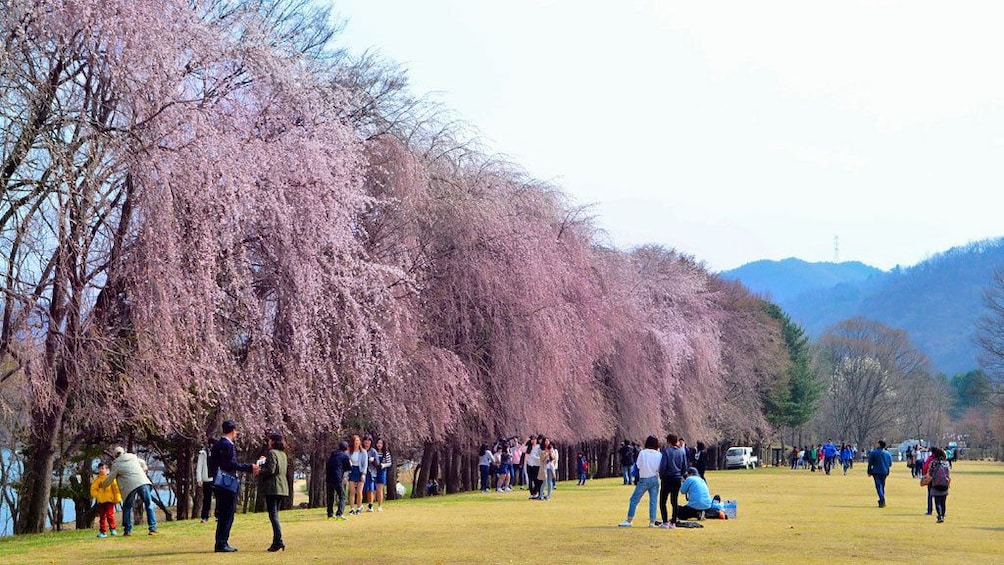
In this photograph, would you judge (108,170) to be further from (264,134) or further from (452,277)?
(452,277)

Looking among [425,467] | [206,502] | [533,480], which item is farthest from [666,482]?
[425,467]

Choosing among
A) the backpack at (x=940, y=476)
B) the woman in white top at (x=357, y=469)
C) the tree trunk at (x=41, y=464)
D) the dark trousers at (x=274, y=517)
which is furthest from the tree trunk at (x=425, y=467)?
the dark trousers at (x=274, y=517)

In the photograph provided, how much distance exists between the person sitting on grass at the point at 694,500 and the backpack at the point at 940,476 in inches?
234

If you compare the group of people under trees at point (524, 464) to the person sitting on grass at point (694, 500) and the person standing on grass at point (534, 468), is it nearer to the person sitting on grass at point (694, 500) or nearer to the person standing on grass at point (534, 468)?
the person standing on grass at point (534, 468)

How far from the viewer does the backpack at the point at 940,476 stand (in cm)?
2717

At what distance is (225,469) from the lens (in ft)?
58.9

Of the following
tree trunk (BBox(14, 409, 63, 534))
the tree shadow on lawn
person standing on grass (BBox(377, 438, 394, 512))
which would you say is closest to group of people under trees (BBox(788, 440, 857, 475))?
person standing on grass (BBox(377, 438, 394, 512))

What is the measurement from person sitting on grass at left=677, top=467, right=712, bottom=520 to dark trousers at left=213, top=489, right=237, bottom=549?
31.6 ft

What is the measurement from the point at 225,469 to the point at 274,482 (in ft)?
3.04

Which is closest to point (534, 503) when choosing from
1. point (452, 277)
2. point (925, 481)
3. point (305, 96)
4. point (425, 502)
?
point (425, 502)

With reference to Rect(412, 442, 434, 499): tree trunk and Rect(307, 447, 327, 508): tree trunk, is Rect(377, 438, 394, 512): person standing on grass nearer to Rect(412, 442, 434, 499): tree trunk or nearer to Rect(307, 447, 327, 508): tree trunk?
Rect(307, 447, 327, 508): tree trunk

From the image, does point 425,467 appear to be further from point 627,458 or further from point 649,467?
point 649,467

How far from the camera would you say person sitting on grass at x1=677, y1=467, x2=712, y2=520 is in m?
24.1

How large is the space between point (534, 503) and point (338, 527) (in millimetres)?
11269
